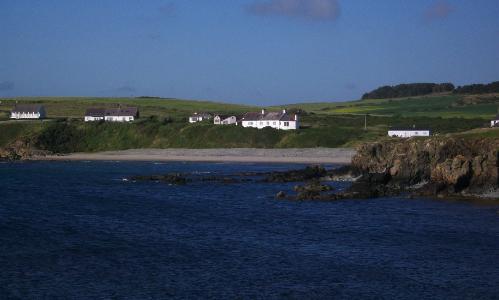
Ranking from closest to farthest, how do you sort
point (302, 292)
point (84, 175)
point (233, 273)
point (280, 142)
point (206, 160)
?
point (302, 292)
point (233, 273)
point (84, 175)
point (206, 160)
point (280, 142)

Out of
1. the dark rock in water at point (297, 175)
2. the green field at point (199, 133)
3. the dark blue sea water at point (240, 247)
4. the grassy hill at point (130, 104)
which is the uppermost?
the grassy hill at point (130, 104)

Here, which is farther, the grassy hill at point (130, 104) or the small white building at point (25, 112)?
the grassy hill at point (130, 104)

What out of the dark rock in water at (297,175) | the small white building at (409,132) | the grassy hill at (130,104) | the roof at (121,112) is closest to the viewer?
the dark rock in water at (297,175)

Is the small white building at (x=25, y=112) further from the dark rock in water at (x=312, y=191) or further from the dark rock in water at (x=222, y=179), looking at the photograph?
the dark rock in water at (x=312, y=191)

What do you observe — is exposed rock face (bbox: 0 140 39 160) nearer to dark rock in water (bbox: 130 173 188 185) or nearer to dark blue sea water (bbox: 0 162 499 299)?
dark rock in water (bbox: 130 173 188 185)

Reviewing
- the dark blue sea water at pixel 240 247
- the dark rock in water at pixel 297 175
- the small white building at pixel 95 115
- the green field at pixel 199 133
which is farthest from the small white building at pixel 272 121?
the dark blue sea water at pixel 240 247

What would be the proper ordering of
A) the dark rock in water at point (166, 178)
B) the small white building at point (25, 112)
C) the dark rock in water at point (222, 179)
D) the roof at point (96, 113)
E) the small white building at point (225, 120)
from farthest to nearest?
1. the small white building at point (25, 112)
2. the roof at point (96, 113)
3. the small white building at point (225, 120)
4. the dark rock in water at point (166, 178)
5. the dark rock in water at point (222, 179)

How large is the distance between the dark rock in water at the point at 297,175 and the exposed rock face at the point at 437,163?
4.86 meters

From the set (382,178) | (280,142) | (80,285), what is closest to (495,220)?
(382,178)

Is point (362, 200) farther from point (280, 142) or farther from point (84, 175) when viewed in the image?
point (280, 142)

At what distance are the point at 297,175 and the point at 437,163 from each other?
18150mm

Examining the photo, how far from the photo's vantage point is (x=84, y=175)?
82125mm

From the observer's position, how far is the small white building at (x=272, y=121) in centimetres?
12200

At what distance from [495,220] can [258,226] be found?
15.1 meters
